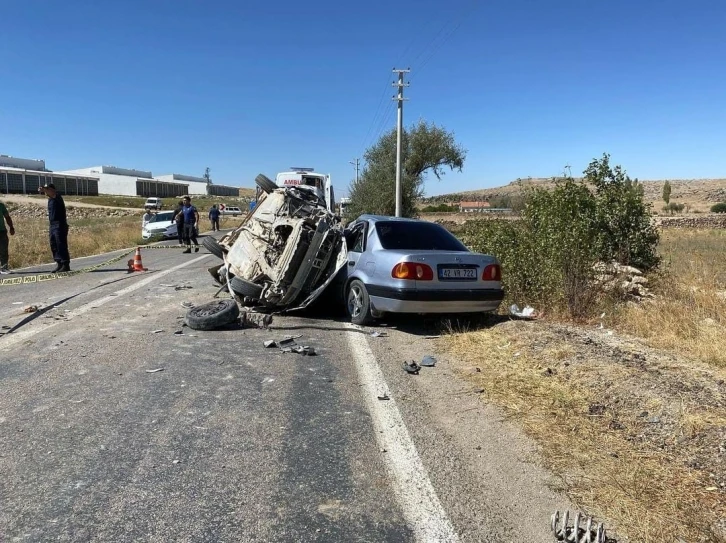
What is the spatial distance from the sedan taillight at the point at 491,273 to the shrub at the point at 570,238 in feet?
4.54

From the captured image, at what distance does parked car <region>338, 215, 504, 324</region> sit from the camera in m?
7.02

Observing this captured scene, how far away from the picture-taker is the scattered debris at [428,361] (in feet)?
19.4

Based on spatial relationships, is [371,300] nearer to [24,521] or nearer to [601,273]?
[601,273]

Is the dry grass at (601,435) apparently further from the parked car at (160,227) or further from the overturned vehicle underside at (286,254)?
the parked car at (160,227)

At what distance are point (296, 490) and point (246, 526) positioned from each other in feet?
1.42

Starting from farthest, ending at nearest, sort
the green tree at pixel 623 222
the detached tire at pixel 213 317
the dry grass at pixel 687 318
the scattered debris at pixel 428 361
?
the green tree at pixel 623 222
the detached tire at pixel 213 317
the dry grass at pixel 687 318
the scattered debris at pixel 428 361

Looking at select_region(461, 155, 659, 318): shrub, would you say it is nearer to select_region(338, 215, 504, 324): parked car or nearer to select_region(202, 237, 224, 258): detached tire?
select_region(338, 215, 504, 324): parked car

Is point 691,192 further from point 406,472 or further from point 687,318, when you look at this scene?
point 406,472

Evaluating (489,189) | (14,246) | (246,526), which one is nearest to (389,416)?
(246,526)

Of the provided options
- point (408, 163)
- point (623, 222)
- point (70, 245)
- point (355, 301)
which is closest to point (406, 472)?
A: point (355, 301)

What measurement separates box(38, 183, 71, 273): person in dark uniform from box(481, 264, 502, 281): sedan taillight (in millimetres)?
9707

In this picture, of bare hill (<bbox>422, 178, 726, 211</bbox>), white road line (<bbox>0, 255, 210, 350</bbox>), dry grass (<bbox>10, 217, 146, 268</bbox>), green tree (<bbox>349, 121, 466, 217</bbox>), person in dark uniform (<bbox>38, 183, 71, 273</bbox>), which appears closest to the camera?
white road line (<bbox>0, 255, 210, 350</bbox>)

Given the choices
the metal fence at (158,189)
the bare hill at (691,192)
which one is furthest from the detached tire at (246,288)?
the metal fence at (158,189)

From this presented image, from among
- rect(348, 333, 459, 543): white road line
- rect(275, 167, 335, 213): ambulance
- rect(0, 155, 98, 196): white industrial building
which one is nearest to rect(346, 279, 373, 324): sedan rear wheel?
rect(348, 333, 459, 543): white road line
